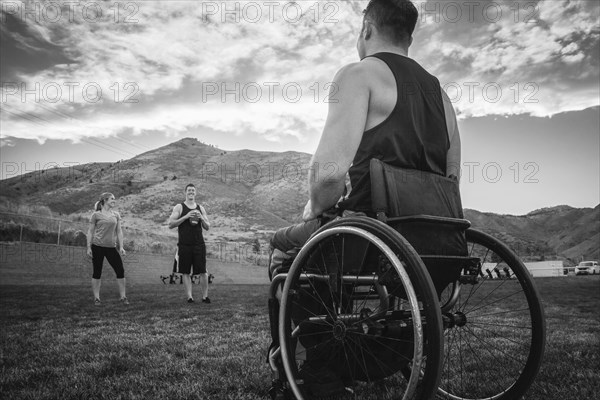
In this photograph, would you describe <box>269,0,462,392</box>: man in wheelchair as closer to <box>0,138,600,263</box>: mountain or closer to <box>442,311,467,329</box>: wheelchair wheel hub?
<box>442,311,467,329</box>: wheelchair wheel hub

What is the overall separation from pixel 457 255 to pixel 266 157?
161 metres

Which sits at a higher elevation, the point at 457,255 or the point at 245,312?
the point at 457,255

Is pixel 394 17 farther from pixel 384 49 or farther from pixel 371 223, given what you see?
pixel 371 223

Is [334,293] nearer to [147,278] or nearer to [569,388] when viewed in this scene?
[569,388]

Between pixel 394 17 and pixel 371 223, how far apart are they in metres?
1.16

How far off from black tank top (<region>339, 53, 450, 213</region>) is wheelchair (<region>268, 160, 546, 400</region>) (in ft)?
0.40

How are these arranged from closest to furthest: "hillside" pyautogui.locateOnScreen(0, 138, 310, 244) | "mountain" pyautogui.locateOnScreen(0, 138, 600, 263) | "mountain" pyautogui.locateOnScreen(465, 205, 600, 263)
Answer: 1. "hillside" pyautogui.locateOnScreen(0, 138, 310, 244)
2. "mountain" pyautogui.locateOnScreen(0, 138, 600, 263)
3. "mountain" pyautogui.locateOnScreen(465, 205, 600, 263)

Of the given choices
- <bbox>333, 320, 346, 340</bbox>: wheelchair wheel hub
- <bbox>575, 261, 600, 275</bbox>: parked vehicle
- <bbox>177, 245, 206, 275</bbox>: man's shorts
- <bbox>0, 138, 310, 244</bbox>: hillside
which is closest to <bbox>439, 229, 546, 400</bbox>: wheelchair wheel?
<bbox>333, 320, 346, 340</bbox>: wheelchair wheel hub

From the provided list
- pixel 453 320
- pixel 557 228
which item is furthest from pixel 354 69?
pixel 557 228

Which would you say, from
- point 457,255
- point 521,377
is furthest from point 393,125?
point 521,377

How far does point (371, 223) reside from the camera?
5.51ft

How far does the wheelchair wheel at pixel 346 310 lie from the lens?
5.52ft

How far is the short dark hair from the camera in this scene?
2.12m

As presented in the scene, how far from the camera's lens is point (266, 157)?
16175cm
